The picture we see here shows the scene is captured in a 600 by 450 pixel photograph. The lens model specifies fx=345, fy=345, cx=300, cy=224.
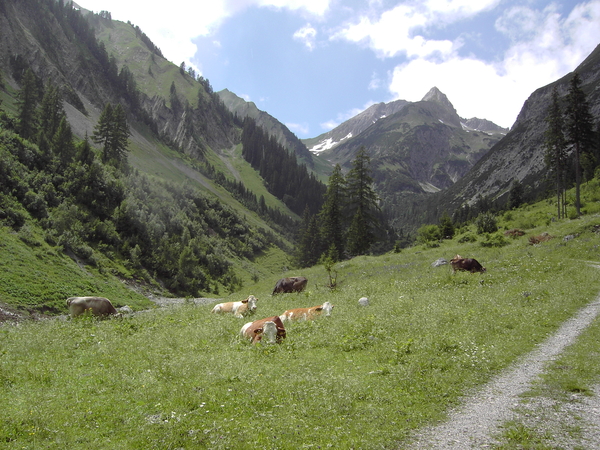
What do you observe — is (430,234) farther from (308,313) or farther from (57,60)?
(57,60)

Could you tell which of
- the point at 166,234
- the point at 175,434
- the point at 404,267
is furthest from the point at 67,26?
the point at 175,434

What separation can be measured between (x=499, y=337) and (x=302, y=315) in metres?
8.60

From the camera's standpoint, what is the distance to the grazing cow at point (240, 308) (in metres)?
19.6

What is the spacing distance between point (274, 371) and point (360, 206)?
1859 inches

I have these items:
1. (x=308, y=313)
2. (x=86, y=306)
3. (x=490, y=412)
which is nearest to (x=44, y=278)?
(x=86, y=306)

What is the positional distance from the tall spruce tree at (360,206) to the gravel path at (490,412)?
142 ft

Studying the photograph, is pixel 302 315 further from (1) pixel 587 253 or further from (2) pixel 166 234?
(2) pixel 166 234

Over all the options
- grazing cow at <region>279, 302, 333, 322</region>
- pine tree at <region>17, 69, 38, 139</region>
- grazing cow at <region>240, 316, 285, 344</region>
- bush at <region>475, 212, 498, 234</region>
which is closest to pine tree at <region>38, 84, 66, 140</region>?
pine tree at <region>17, 69, 38, 139</region>

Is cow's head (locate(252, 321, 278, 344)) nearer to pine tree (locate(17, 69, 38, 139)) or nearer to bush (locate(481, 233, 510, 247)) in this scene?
bush (locate(481, 233, 510, 247))

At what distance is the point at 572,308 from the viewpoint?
15.8 m

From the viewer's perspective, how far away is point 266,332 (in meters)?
13.4

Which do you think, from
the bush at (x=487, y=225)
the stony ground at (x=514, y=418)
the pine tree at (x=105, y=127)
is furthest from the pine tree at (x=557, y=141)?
the pine tree at (x=105, y=127)

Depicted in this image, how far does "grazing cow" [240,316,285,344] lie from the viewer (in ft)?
43.6

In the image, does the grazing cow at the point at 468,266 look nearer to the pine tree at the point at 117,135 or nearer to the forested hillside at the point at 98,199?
the forested hillside at the point at 98,199
